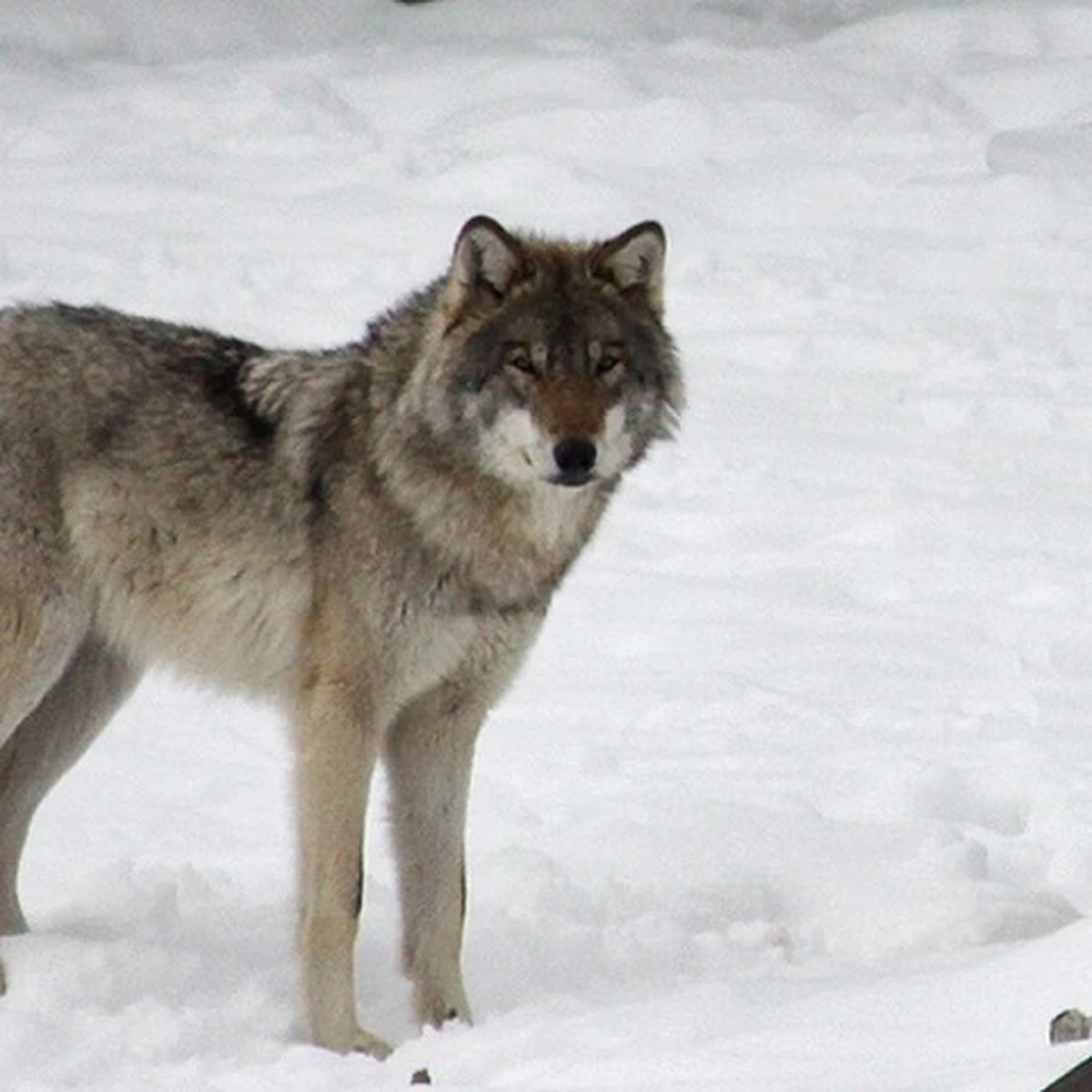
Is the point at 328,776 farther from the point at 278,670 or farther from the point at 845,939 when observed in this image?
the point at 845,939

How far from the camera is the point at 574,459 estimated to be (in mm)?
6754

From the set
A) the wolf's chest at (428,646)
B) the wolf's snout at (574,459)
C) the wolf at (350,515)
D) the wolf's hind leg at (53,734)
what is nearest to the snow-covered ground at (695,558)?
the wolf's hind leg at (53,734)

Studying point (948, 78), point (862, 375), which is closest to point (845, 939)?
point (862, 375)

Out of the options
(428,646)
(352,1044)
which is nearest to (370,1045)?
(352,1044)

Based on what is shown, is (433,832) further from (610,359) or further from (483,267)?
(483,267)

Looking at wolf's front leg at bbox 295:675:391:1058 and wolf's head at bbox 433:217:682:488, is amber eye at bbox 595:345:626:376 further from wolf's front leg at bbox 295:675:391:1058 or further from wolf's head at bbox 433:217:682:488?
wolf's front leg at bbox 295:675:391:1058

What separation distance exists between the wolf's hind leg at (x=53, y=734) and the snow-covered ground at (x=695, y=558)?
0.24m

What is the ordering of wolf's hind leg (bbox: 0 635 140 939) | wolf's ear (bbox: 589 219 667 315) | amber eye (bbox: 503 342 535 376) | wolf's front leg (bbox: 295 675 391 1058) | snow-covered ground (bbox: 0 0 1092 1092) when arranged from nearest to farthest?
snow-covered ground (bbox: 0 0 1092 1092) → amber eye (bbox: 503 342 535 376) → wolf's front leg (bbox: 295 675 391 1058) → wolf's ear (bbox: 589 219 667 315) → wolf's hind leg (bbox: 0 635 140 939)

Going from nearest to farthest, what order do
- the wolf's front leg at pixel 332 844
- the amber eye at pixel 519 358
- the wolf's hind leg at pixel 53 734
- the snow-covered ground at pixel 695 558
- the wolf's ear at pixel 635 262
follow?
the snow-covered ground at pixel 695 558, the amber eye at pixel 519 358, the wolf's front leg at pixel 332 844, the wolf's ear at pixel 635 262, the wolf's hind leg at pixel 53 734

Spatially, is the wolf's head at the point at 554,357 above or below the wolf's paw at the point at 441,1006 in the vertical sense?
above

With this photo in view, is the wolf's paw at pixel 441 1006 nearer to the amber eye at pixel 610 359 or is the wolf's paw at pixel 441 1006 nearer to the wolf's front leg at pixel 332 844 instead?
the wolf's front leg at pixel 332 844

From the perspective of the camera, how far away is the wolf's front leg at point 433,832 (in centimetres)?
726

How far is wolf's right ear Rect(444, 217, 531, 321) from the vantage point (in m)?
7.01

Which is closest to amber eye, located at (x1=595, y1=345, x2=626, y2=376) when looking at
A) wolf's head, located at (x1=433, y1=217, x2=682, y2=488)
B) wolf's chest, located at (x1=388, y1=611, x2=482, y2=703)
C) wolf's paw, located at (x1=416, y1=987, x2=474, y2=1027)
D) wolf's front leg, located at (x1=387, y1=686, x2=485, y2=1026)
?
wolf's head, located at (x1=433, y1=217, x2=682, y2=488)
